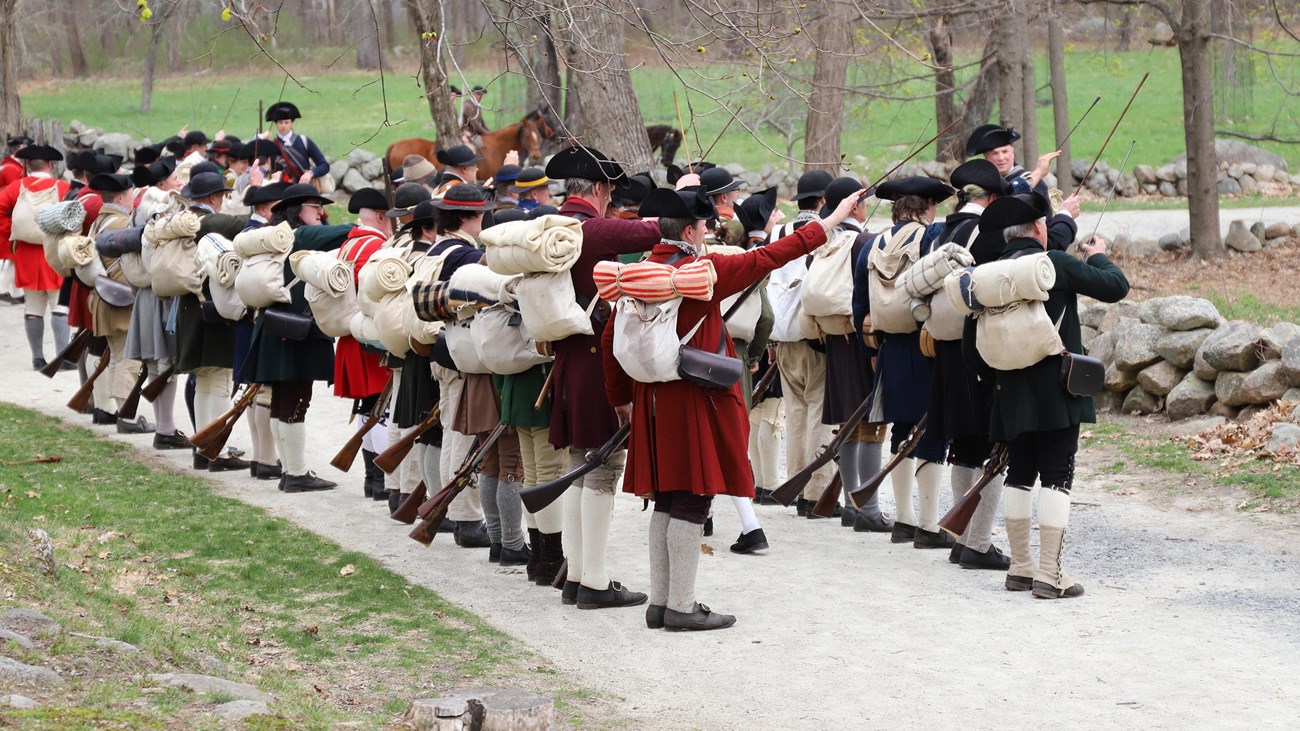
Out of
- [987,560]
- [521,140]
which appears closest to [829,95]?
[987,560]

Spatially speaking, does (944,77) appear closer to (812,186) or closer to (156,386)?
(812,186)

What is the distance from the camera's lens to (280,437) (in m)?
10.0

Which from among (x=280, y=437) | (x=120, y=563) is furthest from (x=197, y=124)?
(x=120, y=563)

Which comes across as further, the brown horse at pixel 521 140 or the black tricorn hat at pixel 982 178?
the brown horse at pixel 521 140

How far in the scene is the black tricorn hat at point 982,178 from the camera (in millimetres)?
7414

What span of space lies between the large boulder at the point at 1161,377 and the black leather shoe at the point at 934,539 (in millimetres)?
3808

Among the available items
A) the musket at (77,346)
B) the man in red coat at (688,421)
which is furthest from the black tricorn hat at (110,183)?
the man in red coat at (688,421)

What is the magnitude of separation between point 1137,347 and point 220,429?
695 centimetres

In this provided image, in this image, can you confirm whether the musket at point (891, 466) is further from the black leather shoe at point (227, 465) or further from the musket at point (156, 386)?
the musket at point (156, 386)

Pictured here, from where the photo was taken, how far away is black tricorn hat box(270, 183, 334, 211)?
378 inches

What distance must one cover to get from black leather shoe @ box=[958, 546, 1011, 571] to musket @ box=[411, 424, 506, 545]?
99.0 inches

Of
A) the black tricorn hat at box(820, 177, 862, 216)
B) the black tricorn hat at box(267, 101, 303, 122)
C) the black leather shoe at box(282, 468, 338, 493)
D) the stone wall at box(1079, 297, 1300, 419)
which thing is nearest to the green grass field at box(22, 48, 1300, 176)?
the black tricorn hat at box(267, 101, 303, 122)

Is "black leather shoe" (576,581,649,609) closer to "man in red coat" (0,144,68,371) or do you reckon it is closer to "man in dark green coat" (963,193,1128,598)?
"man in dark green coat" (963,193,1128,598)

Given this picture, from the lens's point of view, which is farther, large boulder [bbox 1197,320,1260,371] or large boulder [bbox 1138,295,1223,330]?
large boulder [bbox 1138,295,1223,330]
